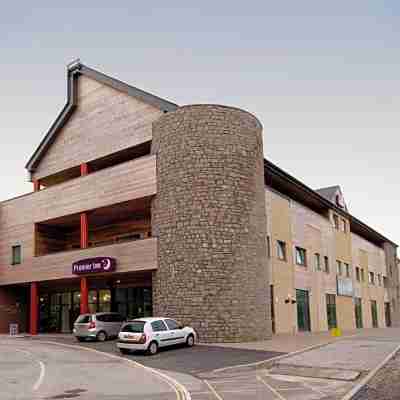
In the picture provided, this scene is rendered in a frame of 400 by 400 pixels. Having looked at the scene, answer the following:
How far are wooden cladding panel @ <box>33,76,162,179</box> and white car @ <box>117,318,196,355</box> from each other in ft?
42.1

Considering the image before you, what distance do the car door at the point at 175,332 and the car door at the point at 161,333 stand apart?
0.28m

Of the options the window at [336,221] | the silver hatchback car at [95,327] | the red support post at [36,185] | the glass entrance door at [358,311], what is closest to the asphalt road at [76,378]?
the silver hatchback car at [95,327]

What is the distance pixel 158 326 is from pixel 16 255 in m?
20.4

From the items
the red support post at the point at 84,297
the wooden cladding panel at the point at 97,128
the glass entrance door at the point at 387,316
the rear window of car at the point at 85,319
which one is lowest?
the glass entrance door at the point at 387,316

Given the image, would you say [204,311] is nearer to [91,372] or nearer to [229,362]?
[229,362]

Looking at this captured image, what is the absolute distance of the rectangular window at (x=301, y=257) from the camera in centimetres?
4102

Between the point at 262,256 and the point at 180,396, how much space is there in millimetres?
17866

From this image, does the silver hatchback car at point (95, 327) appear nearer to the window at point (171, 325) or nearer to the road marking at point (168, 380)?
the road marking at point (168, 380)

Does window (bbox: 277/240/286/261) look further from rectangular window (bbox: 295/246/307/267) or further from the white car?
the white car

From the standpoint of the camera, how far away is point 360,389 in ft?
43.7

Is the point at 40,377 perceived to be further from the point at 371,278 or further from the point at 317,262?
the point at 371,278

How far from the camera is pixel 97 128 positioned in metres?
36.5

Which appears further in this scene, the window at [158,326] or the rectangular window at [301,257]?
the rectangular window at [301,257]

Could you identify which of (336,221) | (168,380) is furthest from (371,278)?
(168,380)
